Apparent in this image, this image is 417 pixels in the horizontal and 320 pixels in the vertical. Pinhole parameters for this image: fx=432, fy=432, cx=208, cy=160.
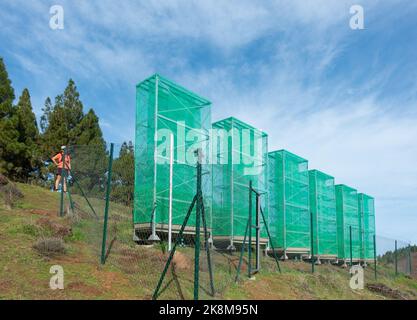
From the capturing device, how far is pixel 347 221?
31953 mm

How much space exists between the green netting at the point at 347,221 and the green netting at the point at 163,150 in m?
17.2

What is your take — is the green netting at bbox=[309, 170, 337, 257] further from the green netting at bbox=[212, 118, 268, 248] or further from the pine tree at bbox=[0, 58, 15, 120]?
the pine tree at bbox=[0, 58, 15, 120]

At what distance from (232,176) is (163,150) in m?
5.51

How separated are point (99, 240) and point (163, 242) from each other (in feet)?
10.9

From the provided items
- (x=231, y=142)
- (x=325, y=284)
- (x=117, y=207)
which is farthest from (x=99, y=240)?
(x=231, y=142)

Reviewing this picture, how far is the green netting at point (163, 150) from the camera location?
48.2 ft

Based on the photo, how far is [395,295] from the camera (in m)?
17.6

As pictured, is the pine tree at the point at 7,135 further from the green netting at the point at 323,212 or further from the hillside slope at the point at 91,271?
the green netting at the point at 323,212

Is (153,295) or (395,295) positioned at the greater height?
(153,295)

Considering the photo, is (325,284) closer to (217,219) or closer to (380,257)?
(217,219)

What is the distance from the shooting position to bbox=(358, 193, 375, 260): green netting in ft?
111

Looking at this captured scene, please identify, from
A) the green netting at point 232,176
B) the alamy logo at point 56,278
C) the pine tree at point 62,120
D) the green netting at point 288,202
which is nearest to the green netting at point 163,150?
the green netting at point 232,176

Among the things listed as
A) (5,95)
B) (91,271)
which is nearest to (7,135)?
(5,95)
